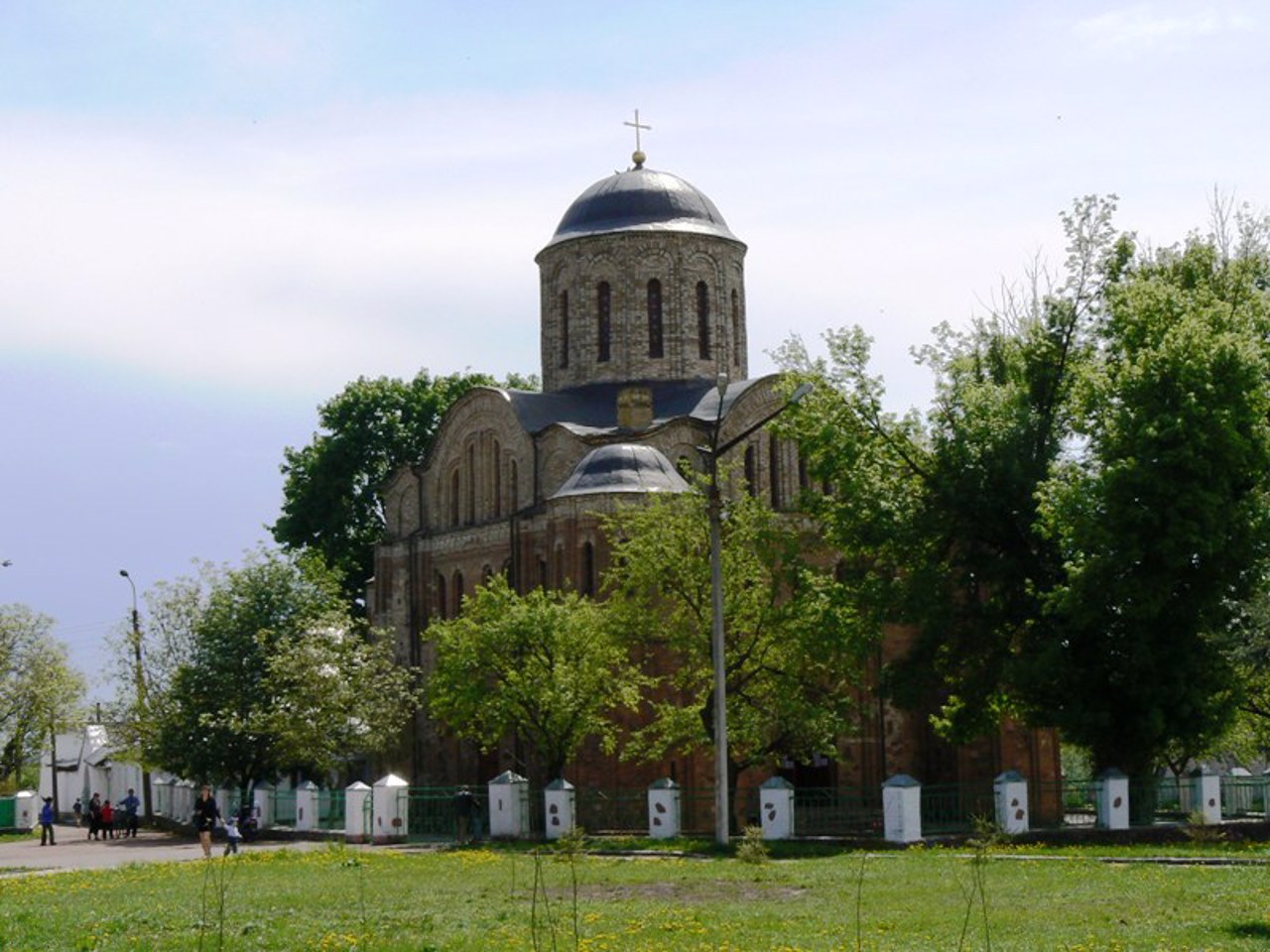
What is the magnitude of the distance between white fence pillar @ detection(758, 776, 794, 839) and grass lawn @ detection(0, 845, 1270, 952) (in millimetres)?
3752

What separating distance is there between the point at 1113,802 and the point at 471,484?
73.7 feet

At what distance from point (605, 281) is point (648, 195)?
268cm

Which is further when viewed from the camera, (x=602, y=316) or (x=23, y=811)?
(x=23, y=811)

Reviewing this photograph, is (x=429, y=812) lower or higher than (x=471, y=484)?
lower

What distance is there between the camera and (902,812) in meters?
26.3

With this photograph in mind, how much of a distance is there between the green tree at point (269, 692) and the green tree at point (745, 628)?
31.1ft

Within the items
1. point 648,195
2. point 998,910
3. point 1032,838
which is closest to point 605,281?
point 648,195

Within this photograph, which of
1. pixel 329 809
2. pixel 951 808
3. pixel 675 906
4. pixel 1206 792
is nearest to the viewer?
pixel 675 906

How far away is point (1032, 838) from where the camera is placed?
2530 centimetres

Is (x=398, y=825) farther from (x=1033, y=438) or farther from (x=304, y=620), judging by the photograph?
(x=1033, y=438)

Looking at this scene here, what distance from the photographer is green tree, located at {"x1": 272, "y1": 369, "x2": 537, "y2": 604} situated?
5528 cm

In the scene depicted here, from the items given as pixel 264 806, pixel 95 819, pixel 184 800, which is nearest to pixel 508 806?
pixel 264 806

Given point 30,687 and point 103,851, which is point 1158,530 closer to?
point 103,851

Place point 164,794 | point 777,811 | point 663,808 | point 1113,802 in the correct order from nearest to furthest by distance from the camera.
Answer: point 1113,802 → point 777,811 → point 663,808 → point 164,794
